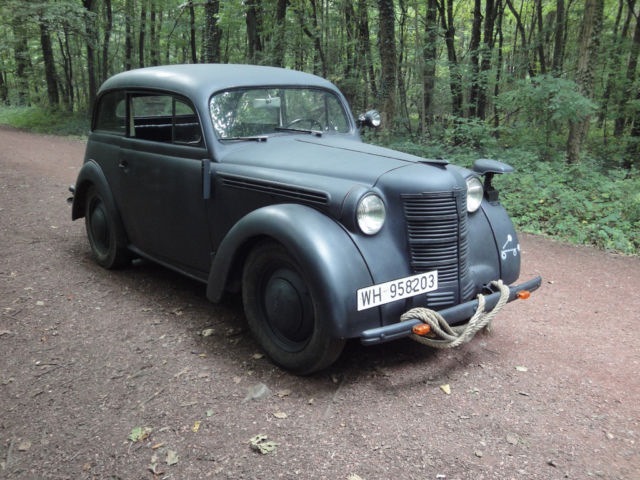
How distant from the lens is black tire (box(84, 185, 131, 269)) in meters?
4.86

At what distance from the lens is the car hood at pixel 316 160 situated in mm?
3283

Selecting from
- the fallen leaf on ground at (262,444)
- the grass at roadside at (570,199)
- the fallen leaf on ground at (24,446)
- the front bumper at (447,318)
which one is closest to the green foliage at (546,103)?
the grass at roadside at (570,199)

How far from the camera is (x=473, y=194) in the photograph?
3605 mm

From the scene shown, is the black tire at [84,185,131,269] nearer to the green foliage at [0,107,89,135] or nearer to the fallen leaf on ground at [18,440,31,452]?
the fallen leaf on ground at [18,440,31,452]

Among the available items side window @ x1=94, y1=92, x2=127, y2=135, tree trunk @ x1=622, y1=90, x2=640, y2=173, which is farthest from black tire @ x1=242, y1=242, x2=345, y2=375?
tree trunk @ x1=622, y1=90, x2=640, y2=173

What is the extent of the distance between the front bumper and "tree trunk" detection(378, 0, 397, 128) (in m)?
6.87

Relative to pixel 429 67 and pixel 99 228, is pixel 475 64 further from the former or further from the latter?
pixel 99 228

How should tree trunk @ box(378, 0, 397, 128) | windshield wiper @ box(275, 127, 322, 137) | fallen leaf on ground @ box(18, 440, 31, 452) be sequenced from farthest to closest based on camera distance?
tree trunk @ box(378, 0, 397, 128) < windshield wiper @ box(275, 127, 322, 137) < fallen leaf on ground @ box(18, 440, 31, 452)

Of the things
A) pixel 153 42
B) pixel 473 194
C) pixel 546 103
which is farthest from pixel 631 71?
pixel 153 42

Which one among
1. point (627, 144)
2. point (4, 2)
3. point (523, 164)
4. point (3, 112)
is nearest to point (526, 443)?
point (523, 164)

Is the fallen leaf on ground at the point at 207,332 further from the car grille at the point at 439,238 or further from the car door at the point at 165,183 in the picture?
the car grille at the point at 439,238

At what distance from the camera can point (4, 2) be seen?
54.0 ft

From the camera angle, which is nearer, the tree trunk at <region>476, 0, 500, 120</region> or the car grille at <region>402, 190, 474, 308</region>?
the car grille at <region>402, 190, 474, 308</region>

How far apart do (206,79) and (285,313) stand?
195 centimetres
